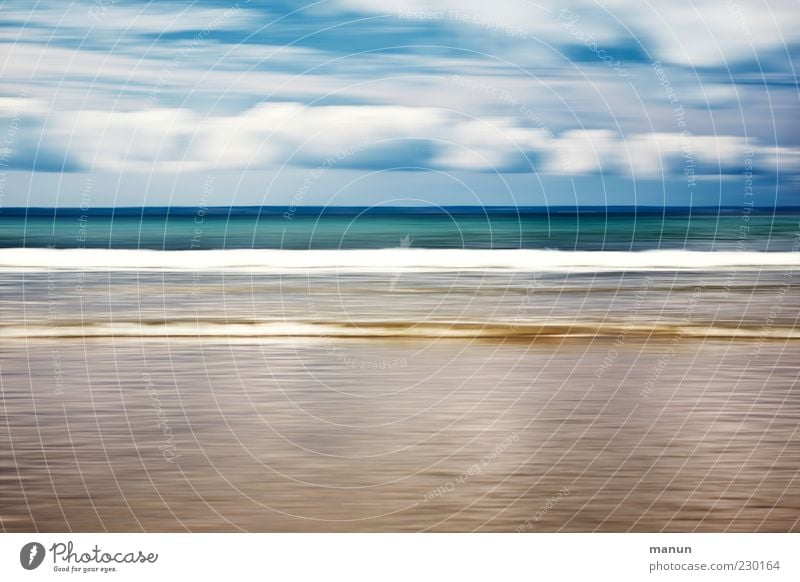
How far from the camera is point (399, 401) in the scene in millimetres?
10242

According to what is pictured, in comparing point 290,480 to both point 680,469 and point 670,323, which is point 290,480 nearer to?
point 680,469

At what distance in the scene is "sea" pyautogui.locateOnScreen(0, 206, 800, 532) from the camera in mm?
7195

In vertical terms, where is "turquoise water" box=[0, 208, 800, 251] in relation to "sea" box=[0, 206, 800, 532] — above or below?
below

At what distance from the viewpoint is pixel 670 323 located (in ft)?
49.8

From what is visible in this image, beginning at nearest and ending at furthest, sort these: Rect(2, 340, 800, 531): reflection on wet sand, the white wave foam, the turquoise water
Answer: Rect(2, 340, 800, 531): reflection on wet sand
the white wave foam
the turquoise water

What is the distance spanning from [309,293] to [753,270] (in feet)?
35.1

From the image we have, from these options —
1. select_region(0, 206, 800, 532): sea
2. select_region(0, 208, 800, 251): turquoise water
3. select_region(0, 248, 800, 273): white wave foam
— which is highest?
select_region(0, 206, 800, 532): sea

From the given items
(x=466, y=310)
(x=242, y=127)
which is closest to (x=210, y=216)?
(x=242, y=127)

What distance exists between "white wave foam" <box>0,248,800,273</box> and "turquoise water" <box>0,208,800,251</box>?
331cm

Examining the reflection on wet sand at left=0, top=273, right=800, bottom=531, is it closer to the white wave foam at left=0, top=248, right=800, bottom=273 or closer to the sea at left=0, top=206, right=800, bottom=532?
the sea at left=0, top=206, right=800, bottom=532

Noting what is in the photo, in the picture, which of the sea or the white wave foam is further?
the white wave foam

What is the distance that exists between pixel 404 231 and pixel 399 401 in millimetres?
35820

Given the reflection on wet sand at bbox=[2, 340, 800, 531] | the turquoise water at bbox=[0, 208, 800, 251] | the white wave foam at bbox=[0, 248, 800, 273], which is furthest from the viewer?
the turquoise water at bbox=[0, 208, 800, 251]

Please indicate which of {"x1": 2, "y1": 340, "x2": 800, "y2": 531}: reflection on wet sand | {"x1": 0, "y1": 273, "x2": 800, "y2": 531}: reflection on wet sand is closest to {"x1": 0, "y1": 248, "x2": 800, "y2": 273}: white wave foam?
{"x1": 0, "y1": 273, "x2": 800, "y2": 531}: reflection on wet sand
